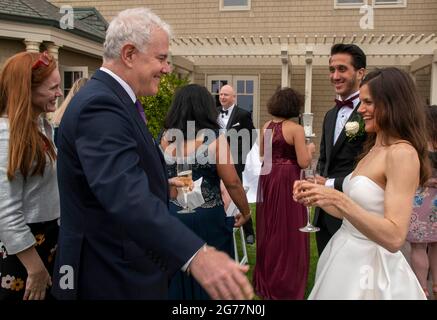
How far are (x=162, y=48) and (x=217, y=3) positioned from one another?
1450 cm

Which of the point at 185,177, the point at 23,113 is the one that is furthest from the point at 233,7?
the point at 23,113

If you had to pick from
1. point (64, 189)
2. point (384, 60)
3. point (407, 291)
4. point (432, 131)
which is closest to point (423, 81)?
point (384, 60)

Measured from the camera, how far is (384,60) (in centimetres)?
1494

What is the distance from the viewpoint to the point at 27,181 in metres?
2.46

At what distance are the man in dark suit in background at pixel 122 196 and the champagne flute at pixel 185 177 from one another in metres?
1.28

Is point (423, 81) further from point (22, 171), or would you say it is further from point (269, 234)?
point (22, 171)

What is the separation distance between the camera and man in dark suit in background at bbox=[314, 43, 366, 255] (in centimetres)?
364

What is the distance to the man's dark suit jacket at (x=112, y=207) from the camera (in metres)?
1.55

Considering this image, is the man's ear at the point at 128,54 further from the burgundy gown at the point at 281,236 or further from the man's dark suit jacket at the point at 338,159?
the burgundy gown at the point at 281,236

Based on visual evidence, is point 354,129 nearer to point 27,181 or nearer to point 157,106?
point 27,181

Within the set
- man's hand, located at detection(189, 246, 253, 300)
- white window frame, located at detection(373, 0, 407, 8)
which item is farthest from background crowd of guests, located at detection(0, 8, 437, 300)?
white window frame, located at detection(373, 0, 407, 8)

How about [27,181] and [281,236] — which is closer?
[27,181]

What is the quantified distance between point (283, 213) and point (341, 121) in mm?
1583

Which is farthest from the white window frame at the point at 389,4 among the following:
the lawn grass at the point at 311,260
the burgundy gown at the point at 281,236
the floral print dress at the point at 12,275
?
the floral print dress at the point at 12,275
